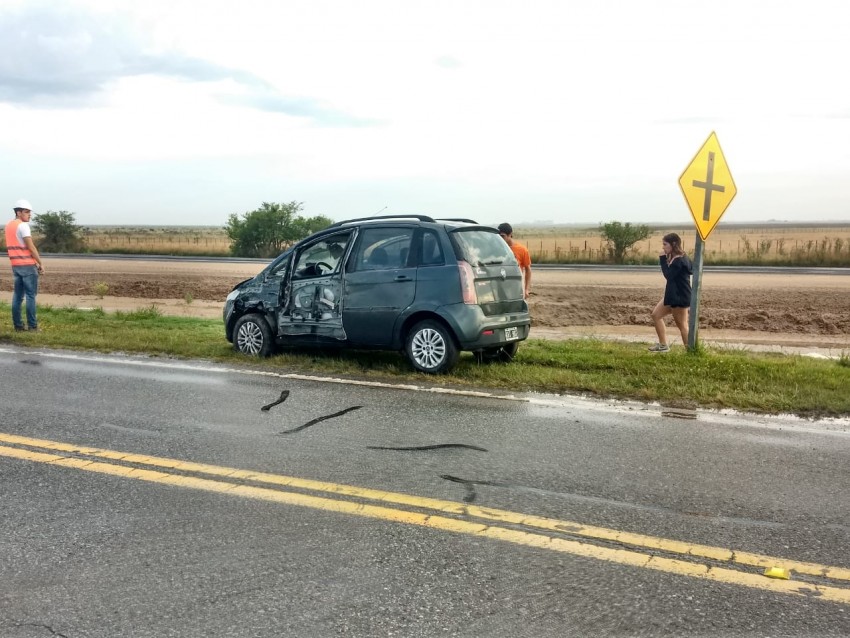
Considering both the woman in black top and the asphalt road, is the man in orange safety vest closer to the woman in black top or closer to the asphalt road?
the asphalt road

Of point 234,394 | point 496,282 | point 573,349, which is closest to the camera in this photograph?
point 234,394

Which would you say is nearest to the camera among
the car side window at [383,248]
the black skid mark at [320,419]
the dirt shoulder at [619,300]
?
the black skid mark at [320,419]

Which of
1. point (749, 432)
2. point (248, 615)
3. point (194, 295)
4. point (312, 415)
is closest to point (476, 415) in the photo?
point (312, 415)

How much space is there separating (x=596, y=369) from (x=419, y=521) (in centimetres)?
534

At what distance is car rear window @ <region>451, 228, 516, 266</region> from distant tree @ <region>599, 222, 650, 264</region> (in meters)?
27.0

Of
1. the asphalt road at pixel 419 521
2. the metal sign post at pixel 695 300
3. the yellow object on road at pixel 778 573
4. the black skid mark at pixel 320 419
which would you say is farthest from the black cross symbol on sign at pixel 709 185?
the yellow object on road at pixel 778 573

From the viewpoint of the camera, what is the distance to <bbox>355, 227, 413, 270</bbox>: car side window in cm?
919

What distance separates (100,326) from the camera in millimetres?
13680

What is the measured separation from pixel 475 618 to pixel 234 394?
507 centimetres

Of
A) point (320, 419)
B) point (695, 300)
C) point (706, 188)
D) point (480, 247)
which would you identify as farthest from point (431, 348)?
point (706, 188)

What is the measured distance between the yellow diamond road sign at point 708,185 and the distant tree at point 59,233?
159ft

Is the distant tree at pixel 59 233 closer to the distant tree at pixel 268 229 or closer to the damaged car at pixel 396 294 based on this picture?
the distant tree at pixel 268 229

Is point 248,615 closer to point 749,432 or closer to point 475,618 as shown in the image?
point 475,618

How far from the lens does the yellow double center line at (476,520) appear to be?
12.4 feet
